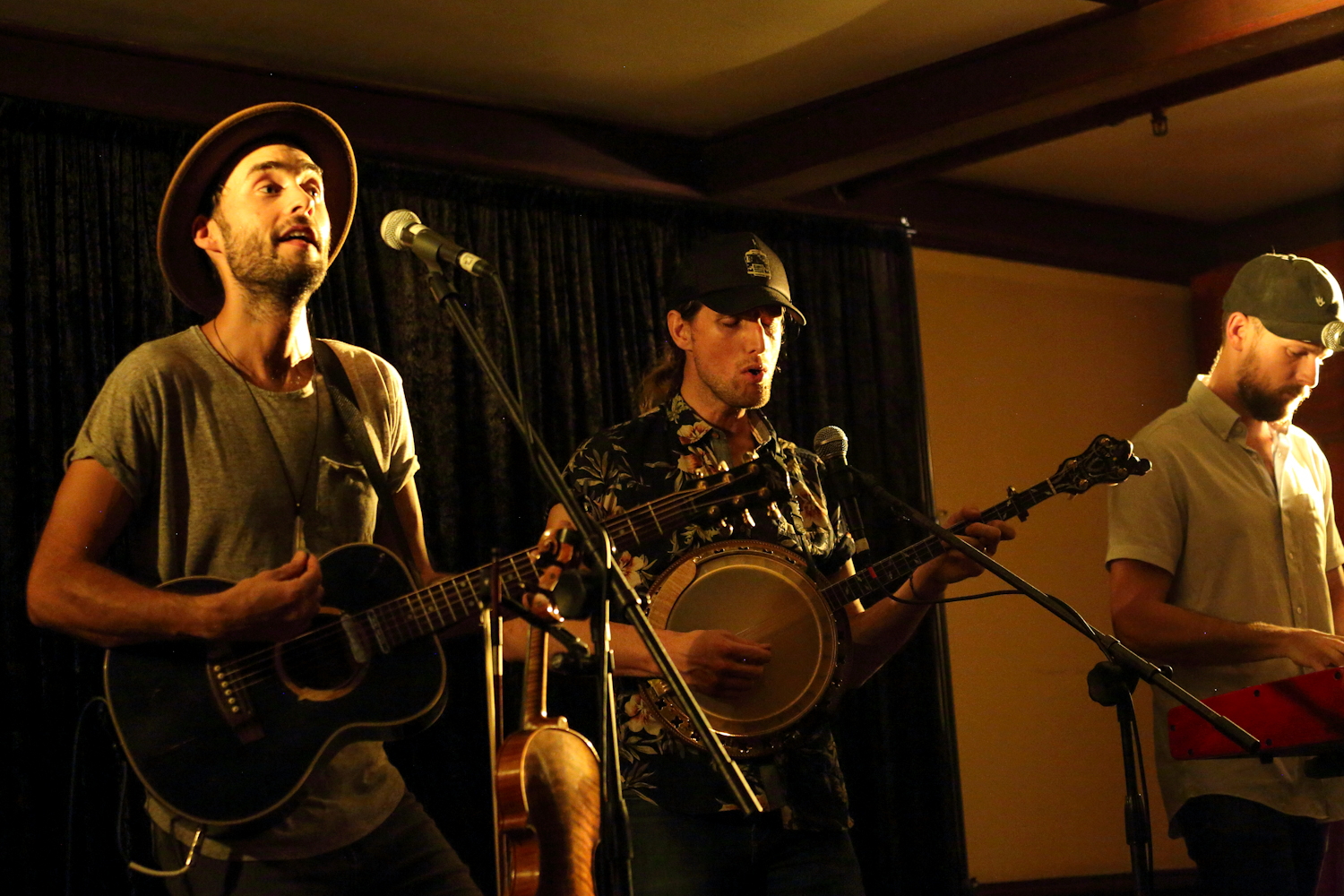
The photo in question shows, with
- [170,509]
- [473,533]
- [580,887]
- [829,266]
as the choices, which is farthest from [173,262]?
[829,266]

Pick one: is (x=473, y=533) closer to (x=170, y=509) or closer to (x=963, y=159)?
(x=170, y=509)

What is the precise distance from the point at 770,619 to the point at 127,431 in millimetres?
1322

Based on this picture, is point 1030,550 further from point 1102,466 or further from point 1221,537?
point 1102,466

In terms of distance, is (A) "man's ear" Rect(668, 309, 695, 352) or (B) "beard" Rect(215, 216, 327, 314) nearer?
(B) "beard" Rect(215, 216, 327, 314)

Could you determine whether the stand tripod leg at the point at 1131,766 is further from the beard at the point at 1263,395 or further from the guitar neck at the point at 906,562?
the beard at the point at 1263,395

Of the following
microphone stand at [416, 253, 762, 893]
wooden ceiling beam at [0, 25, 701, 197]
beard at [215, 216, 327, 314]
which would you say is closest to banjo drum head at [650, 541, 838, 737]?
microphone stand at [416, 253, 762, 893]

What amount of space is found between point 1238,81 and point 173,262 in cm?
350

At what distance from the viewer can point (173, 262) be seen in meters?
2.86

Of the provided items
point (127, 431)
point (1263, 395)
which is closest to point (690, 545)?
point (127, 431)

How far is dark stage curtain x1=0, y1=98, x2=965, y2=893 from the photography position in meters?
3.80

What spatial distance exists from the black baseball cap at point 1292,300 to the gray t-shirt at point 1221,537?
300 mm

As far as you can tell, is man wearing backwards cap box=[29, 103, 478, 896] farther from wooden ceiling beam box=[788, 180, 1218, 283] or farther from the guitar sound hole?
wooden ceiling beam box=[788, 180, 1218, 283]

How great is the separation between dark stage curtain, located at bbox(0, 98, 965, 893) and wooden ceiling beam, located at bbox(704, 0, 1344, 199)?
1.11 feet

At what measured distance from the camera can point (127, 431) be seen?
2561 mm
